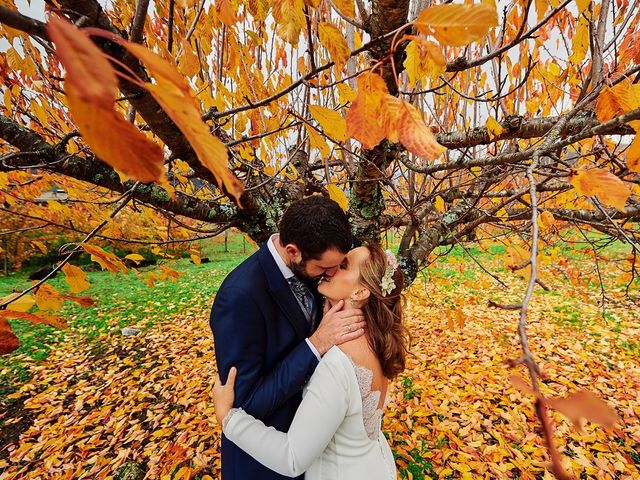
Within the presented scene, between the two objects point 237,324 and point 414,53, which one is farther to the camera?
point 237,324

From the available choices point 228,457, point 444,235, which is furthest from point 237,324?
point 444,235

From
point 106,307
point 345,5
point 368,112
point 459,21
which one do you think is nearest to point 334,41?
point 345,5

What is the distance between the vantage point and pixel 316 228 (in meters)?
1.51

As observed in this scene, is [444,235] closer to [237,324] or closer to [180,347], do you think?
[237,324]

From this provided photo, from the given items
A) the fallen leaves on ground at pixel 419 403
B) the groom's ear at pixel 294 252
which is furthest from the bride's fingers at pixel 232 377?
the fallen leaves on ground at pixel 419 403

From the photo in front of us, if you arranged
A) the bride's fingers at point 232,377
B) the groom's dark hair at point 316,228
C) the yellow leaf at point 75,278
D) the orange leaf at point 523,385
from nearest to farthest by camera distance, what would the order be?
the orange leaf at point 523,385, the bride's fingers at point 232,377, the groom's dark hair at point 316,228, the yellow leaf at point 75,278

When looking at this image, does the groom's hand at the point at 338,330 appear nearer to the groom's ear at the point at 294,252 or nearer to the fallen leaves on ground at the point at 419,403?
the groom's ear at the point at 294,252

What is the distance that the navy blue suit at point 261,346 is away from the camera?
1.44m

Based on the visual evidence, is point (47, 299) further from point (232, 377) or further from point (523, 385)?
point (523, 385)

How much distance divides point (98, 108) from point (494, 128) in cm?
207

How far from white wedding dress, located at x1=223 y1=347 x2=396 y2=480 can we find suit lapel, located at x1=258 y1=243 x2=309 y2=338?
28 centimetres

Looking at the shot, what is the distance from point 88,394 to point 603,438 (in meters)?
6.53

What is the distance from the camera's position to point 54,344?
623 cm

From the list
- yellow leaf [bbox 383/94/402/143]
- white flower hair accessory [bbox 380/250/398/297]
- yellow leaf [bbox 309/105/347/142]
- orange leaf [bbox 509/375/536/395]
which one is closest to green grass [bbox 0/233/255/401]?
white flower hair accessory [bbox 380/250/398/297]
